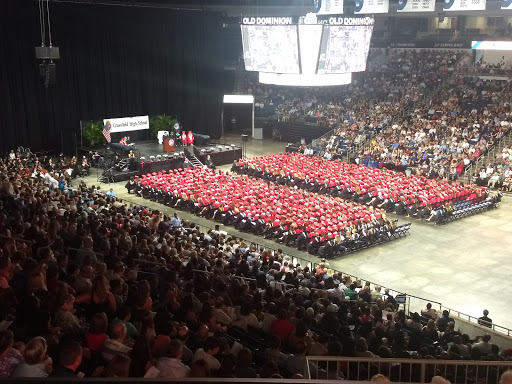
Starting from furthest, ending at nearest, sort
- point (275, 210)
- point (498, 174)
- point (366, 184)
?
point (498, 174) → point (366, 184) → point (275, 210)

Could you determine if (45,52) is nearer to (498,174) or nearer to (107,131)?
(107,131)

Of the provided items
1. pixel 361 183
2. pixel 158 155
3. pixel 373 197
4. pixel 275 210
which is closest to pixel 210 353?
pixel 275 210

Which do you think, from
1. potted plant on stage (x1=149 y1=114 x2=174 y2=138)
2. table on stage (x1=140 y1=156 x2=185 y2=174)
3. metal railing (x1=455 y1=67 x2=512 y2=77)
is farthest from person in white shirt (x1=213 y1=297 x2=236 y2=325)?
metal railing (x1=455 y1=67 x2=512 y2=77)

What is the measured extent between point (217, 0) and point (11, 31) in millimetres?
11910

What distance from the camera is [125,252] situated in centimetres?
1088

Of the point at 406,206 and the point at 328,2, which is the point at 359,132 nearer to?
the point at 328,2

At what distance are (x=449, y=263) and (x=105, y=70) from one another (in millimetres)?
23164

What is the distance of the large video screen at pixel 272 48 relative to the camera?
980 inches

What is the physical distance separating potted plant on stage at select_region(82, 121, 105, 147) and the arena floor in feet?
35.2

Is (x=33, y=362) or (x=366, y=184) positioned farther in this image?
(x=366, y=184)

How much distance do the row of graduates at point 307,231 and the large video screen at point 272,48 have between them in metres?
7.21

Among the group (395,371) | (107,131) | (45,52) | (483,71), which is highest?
(45,52)

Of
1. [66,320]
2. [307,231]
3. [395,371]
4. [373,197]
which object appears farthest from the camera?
[373,197]

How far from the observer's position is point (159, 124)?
35500mm
